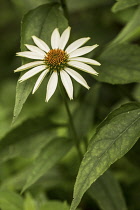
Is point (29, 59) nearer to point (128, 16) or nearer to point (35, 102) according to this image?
point (128, 16)

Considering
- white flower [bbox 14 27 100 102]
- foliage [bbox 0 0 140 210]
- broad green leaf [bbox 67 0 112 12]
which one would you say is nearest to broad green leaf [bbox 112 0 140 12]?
foliage [bbox 0 0 140 210]

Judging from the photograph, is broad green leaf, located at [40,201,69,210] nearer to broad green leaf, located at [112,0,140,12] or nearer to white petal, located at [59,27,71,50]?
white petal, located at [59,27,71,50]

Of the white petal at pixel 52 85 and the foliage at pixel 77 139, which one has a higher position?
the white petal at pixel 52 85

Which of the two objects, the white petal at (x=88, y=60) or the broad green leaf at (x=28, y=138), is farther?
the broad green leaf at (x=28, y=138)

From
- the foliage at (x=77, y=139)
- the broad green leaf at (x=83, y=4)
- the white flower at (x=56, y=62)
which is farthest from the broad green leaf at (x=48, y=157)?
the broad green leaf at (x=83, y=4)

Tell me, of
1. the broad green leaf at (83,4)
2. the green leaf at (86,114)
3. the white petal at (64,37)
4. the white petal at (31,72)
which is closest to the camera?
the white petal at (31,72)

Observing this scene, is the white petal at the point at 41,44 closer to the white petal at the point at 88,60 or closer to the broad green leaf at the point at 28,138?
the white petal at the point at 88,60

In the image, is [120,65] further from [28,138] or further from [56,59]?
[28,138]

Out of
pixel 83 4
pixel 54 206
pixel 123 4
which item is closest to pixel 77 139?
pixel 54 206
